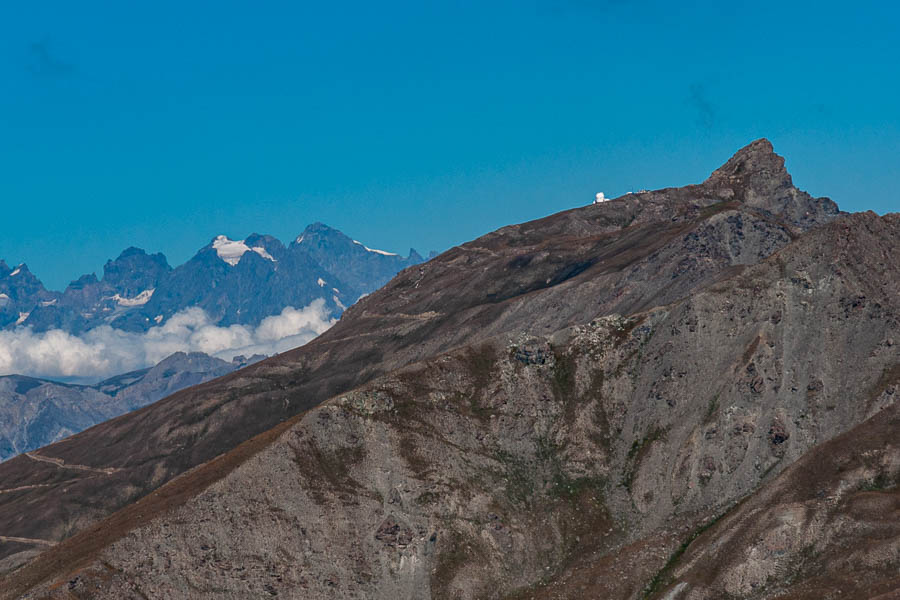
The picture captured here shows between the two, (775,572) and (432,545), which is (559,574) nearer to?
(432,545)

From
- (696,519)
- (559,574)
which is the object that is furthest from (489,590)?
(696,519)

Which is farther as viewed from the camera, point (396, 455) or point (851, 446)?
point (396, 455)

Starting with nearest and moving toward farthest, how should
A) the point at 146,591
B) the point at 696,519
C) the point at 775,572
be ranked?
1. the point at 775,572
2. the point at 146,591
3. the point at 696,519

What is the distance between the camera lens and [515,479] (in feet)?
650

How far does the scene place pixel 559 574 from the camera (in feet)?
566

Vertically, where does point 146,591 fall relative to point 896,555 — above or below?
above

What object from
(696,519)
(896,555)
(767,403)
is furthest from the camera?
(767,403)

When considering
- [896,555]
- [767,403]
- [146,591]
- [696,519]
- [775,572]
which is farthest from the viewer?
[767,403]

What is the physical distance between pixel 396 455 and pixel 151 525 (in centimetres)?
5526

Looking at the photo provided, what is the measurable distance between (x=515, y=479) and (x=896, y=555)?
3401 inches

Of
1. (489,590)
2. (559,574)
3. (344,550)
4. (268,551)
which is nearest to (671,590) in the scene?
(559,574)

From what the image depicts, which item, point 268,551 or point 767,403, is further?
point 767,403

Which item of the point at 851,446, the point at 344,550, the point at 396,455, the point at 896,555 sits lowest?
the point at 896,555

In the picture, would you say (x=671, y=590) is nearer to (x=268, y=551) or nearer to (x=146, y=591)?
(x=268, y=551)
